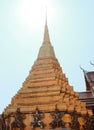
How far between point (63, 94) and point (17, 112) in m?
2.76

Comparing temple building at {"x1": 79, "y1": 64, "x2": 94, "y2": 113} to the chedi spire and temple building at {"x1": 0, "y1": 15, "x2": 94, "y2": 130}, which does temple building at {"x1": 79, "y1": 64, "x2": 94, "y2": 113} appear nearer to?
temple building at {"x1": 0, "y1": 15, "x2": 94, "y2": 130}

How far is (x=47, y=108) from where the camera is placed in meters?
16.1

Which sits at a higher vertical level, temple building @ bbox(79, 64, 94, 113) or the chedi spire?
the chedi spire

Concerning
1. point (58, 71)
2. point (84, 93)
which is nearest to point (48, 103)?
point (58, 71)

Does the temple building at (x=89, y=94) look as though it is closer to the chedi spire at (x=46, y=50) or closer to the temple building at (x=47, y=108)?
the temple building at (x=47, y=108)

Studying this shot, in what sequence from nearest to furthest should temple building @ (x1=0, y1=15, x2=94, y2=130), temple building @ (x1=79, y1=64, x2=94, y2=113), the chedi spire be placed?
temple building @ (x1=0, y1=15, x2=94, y2=130)
temple building @ (x1=79, y1=64, x2=94, y2=113)
the chedi spire

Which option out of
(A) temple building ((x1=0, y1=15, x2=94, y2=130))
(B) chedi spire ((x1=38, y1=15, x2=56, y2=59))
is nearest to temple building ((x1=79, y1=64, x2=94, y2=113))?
(A) temple building ((x1=0, y1=15, x2=94, y2=130))

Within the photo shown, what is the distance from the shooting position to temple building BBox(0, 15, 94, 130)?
1575cm

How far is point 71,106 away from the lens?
1612 centimetres

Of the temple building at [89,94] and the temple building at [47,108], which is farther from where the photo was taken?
the temple building at [89,94]

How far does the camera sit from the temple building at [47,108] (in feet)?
51.7

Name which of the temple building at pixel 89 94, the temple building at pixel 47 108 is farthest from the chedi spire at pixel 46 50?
the temple building at pixel 89 94

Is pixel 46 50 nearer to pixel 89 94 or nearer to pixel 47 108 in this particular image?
pixel 89 94

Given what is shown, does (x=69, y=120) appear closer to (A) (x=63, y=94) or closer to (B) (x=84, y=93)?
(A) (x=63, y=94)
